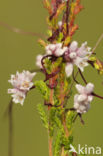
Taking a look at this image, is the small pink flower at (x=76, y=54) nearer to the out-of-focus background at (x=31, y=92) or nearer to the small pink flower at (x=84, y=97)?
the small pink flower at (x=84, y=97)

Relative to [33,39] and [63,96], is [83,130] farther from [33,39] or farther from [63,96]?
[63,96]

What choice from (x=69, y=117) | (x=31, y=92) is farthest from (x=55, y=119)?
(x=31, y=92)

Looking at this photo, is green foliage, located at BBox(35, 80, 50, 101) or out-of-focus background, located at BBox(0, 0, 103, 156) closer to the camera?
green foliage, located at BBox(35, 80, 50, 101)

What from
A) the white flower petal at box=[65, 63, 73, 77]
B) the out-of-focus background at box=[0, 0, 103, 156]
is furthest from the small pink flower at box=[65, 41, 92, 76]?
the out-of-focus background at box=[0, 0, 103, 156]

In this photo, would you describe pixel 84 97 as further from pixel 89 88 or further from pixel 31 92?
pixel 31 92

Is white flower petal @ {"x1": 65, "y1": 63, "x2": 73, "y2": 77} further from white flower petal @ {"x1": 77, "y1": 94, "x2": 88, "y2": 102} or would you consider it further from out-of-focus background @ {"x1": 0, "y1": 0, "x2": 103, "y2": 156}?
out-of-focus background @ {"x1": 0, "y1": 0, "x2": 103, "y2": 156}

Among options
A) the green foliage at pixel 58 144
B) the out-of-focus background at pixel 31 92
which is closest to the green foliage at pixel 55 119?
the green foliage at pixel 58 144

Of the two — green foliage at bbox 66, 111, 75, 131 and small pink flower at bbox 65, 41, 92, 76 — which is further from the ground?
small pink flower at bbox 65, 41, 92, 76

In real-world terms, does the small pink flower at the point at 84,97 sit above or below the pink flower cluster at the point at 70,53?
below
